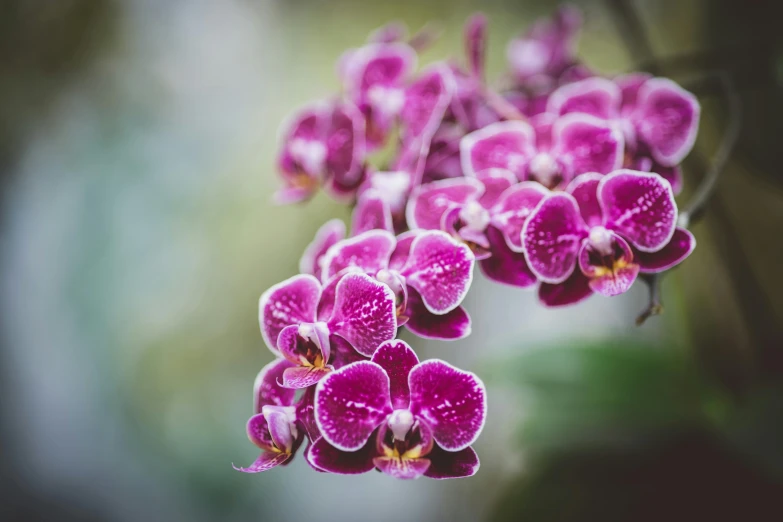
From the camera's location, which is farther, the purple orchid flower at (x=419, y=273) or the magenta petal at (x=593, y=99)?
the magenta petal at (x=593, y=99)

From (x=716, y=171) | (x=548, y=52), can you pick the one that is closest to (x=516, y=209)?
(x=716, y=171)

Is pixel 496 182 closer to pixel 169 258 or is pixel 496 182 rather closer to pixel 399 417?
pixel 399 417

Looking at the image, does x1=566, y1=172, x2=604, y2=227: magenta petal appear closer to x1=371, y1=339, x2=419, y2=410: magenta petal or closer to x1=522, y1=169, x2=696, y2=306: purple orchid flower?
x1=522, y1=169, x2=696, y2=306: purple orchid flower

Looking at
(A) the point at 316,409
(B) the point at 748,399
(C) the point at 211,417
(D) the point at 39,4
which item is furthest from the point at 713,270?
(D) the point at 39,4

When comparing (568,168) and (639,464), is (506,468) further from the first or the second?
(568,168)

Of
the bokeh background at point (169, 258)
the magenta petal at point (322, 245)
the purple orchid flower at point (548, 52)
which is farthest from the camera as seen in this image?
the bokeh background at point (169, 258)

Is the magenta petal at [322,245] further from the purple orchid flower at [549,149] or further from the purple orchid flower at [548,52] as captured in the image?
the purple orchid flower at [548,52]

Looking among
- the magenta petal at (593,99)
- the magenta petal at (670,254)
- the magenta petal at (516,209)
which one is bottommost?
the magenta petal at (670,254)

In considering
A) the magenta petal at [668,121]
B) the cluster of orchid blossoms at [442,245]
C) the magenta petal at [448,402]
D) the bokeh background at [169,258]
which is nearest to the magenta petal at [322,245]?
the cluster of orchid blossoms at [442,245]
